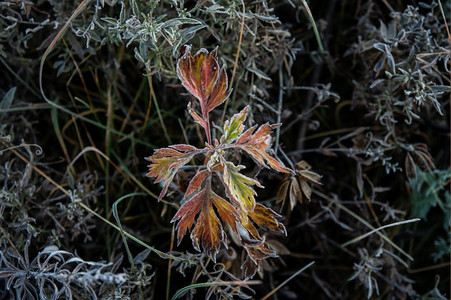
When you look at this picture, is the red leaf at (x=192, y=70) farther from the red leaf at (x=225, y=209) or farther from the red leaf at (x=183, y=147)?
the red leaf at (x=225, y=209)

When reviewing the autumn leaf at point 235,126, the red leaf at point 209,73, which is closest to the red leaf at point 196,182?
the autumn leaf at point 235,126

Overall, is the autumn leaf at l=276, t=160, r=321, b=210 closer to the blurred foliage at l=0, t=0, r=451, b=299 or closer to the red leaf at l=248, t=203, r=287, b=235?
the blurred foliage at l=0, t=0, r=451, b=299

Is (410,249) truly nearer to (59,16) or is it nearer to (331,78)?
(331,78)

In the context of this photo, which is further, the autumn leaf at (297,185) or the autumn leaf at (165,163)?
the autumn leaf at (297,185)

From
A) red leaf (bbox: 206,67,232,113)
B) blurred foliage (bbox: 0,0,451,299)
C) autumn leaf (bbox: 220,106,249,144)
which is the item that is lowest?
blurred foliage (bbox: 0,0,451,299)

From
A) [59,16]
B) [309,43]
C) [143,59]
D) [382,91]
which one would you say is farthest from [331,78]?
[59,16]

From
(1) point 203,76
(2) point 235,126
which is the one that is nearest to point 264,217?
(2) point 235,126

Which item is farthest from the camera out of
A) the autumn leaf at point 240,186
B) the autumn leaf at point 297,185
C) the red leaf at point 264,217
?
the autumn leaf at point 297,185

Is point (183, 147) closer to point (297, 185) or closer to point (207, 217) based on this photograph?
point (207, 217)

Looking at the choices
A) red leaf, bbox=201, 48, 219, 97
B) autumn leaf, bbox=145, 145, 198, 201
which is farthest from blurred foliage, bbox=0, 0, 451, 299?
autumn leaf, bbox=145, 145, 198, 201
